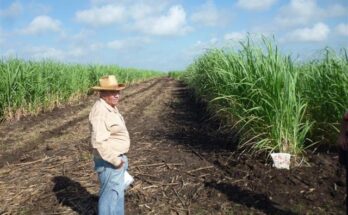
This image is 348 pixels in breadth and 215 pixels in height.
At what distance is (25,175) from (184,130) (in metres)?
3.47

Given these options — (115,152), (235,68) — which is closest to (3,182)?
(115,152)

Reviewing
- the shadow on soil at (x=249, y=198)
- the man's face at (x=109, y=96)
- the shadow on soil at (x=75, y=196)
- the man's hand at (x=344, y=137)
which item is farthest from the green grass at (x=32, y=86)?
the man's hand at (x=344, y=137)

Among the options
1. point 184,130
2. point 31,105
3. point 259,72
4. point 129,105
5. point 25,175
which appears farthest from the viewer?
point 129,105

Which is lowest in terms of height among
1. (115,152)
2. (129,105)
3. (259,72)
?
(129,105)

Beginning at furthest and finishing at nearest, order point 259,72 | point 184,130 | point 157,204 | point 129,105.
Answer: point 129,105 → point 184,130 → point 259,72 → point 157,204

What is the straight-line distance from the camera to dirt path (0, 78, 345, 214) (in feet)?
14.9

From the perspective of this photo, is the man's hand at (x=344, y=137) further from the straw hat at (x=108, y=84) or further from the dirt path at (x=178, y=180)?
the straw hat at (x=108, y=84)

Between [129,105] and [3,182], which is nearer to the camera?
[3,182]

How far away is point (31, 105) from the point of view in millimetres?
12812

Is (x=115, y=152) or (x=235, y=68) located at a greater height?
(x=235, y=68)

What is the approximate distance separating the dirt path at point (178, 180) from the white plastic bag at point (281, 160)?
12cm

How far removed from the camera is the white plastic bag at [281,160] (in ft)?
17.0

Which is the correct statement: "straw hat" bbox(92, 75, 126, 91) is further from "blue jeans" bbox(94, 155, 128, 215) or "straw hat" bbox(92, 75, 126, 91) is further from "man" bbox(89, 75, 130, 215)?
"blue jeans" bbox(94, 155, 128, 215)

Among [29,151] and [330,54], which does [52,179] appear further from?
[330,54]
